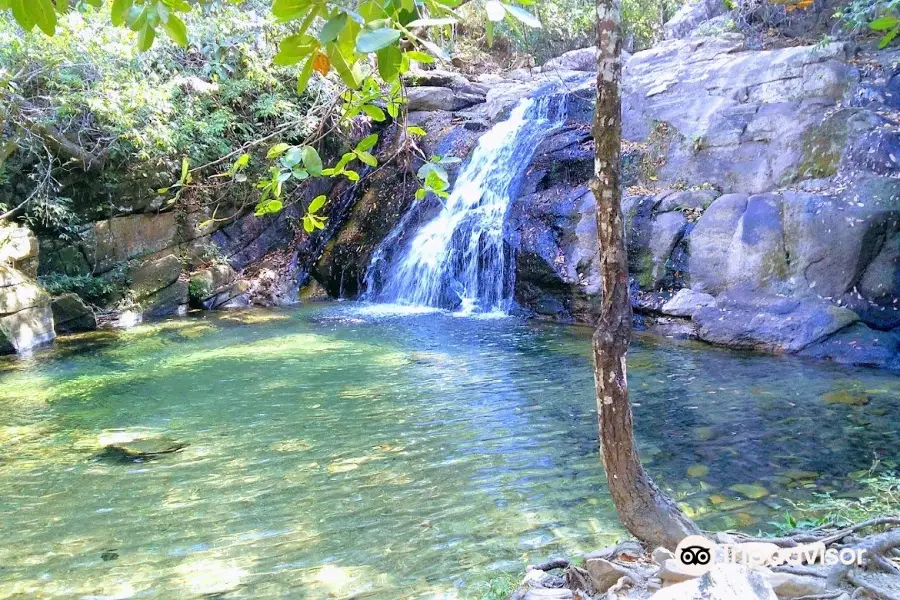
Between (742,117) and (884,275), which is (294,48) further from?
(742,117)

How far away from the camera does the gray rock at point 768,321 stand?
8023mm

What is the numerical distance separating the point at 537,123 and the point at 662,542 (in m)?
12.6

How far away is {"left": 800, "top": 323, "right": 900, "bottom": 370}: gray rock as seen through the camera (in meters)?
7.32

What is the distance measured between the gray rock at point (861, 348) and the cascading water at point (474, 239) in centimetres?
525

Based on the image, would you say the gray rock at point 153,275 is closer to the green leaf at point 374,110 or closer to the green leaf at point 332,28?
the green leaf at point 374,110

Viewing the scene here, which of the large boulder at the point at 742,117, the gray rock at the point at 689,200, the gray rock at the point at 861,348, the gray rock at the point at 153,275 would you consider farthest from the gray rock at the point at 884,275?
the gray rock at the point at 153,275

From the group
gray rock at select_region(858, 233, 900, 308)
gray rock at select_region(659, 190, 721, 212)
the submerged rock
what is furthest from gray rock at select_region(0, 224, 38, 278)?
gray rock at select_region(858, 233, 900, 308)

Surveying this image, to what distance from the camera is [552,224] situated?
11539mm

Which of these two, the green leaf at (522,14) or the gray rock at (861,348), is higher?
the green leaf at (522,14)

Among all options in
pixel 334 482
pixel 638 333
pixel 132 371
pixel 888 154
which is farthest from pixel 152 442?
pixel 888 154

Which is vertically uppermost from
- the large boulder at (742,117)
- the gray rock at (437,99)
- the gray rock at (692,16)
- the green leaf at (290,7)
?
the gray rock at (692,16)

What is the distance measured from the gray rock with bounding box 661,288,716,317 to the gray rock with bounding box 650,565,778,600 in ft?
25.5

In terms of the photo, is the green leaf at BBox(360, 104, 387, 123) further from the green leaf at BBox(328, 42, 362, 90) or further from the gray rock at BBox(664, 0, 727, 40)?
the gray rock at BBox(664, 0, 727, 40)

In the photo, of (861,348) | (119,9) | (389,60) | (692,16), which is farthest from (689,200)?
(119,9)
